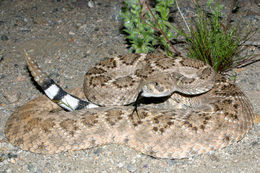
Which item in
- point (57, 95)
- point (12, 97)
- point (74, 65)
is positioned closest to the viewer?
point (57, 95)

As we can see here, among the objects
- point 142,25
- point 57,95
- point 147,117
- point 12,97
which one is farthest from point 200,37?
point 12,97

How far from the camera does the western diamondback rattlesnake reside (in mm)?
3967

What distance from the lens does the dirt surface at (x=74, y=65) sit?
3.94 meters

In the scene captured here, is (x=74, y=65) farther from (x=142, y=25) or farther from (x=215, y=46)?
(x=215, y=46)

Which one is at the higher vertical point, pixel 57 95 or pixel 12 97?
pixel 57 95

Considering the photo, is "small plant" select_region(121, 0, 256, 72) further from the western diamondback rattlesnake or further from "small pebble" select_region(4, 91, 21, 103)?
"small pebble" select_region(4, 91, 21, 103)

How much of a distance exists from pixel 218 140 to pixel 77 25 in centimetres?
473

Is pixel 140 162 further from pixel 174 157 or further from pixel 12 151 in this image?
pixel 12 151

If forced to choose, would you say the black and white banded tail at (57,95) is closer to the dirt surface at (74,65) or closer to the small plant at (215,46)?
the dirt surface at (74,65)

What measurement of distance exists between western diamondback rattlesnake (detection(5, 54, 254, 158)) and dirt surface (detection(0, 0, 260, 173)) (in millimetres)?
134

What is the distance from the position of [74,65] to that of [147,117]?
8.14ft

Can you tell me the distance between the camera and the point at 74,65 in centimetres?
608

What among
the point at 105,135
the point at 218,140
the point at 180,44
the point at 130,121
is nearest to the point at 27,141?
the point at 105,135

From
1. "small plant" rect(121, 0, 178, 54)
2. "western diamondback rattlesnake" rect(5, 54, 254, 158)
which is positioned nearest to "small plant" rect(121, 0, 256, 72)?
"small plant" rect(121, 0, 178, 54)
